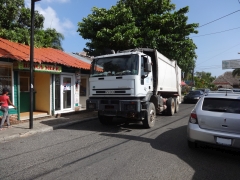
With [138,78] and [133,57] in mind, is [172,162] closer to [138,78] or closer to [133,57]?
[138,78]

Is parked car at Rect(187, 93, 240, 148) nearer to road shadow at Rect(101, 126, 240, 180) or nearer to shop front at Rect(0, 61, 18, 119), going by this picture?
road shadow at Rect(101, 126, 240, 180)

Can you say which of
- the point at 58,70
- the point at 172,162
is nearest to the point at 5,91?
the point at 58,70

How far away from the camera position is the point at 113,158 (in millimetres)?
4699

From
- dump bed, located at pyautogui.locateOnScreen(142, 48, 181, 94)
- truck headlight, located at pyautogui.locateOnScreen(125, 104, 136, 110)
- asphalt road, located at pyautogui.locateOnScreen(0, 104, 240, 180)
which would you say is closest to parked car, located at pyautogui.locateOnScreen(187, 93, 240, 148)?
asphalt road, located at pyautogui.locateOnScreen(0, 104, 240, 180)

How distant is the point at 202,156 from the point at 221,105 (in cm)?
132

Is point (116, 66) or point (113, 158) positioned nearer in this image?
point (113, 158)

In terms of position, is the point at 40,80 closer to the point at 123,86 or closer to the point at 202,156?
the point at 123,86

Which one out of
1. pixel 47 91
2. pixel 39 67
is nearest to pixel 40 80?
pixel 47 91

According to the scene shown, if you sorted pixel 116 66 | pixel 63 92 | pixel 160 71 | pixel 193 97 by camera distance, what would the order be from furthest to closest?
pixel 193 97 → pixel 63 92 → pixel 160 71 → pixel 116 66

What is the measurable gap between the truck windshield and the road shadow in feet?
7.38

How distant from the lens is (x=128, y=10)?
1298cm

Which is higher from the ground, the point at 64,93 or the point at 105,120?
the point at 64,93

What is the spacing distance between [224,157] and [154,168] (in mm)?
1901

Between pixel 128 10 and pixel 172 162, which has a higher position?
Result: pixel 128 10
